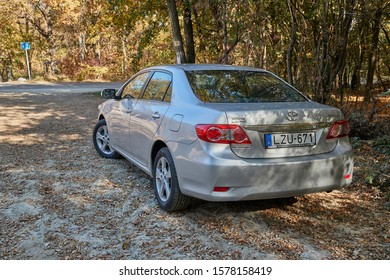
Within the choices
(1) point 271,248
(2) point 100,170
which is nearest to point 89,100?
(2) point 100,170

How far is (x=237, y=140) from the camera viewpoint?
128 inches

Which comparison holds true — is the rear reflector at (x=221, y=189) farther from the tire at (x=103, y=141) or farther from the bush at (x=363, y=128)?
the bush at (x=363, y=128)

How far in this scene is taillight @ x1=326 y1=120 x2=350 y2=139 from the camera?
3.59 m

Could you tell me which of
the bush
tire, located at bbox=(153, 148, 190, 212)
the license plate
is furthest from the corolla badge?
the bush

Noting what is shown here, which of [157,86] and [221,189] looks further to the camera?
[157,86]

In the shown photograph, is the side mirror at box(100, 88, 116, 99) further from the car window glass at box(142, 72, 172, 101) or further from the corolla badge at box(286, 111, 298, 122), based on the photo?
the corolla badge at box(286, 111, 298, 122)

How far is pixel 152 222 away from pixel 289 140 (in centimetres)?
158

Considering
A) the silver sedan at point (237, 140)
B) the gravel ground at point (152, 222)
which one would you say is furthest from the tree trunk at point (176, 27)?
the silver sedan at point (237, 140)

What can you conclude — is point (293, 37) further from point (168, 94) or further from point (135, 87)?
point (168, 94)

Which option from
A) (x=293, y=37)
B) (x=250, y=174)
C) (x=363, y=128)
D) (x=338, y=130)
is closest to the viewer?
(x=250, y=174)

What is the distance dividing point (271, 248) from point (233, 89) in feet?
5.43

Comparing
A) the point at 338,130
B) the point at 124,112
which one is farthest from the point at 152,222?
the point at 338,130

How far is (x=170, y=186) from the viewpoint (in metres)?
3.91

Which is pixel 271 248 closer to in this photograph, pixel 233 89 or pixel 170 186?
pixel 170 186
